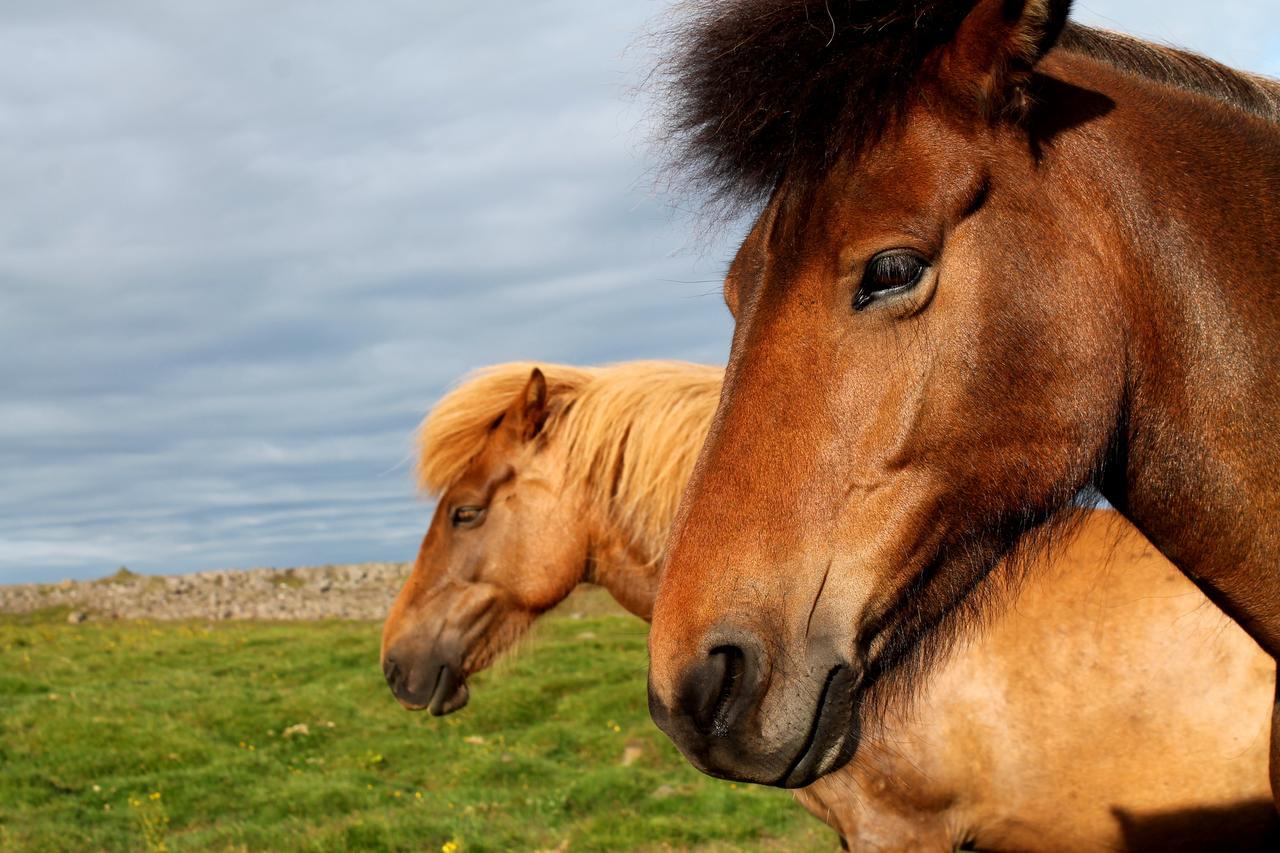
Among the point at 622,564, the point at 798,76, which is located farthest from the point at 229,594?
the point at 798,76

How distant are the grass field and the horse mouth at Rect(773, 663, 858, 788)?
15.5 feet

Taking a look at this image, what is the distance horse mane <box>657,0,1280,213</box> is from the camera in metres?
2.20

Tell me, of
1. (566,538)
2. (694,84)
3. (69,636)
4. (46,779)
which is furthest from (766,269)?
(69,636)

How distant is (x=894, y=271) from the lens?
2076 millimetres

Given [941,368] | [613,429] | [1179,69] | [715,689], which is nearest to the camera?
[715,689]

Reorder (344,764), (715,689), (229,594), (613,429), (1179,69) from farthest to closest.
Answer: (229,594)
(344,764)
(613,429)
(1179,69)
(715,689)

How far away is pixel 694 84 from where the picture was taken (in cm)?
252

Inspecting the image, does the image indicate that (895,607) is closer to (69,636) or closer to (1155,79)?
(1155,79)

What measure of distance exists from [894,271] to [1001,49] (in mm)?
506

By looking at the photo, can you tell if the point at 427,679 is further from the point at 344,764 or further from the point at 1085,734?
the point at 344,764

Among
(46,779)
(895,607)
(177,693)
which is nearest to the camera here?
(895,607)

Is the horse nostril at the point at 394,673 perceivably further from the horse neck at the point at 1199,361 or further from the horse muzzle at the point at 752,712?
the horse neck at the point at 1199,361

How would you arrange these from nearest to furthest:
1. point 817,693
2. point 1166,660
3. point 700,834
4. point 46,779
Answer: point 817,693 → point 1166,660 → point 700,834 → point 46,779

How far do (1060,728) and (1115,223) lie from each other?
3.00 meters
